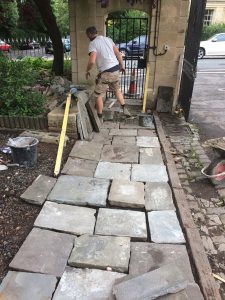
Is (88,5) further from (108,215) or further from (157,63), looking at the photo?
(108,215)

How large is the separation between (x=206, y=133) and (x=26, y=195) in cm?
473

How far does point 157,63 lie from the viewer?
765 cm

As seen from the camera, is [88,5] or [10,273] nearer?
[10,273]

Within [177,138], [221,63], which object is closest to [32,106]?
[177,138]

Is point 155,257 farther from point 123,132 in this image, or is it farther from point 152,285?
point 123,132

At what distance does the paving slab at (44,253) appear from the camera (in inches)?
118

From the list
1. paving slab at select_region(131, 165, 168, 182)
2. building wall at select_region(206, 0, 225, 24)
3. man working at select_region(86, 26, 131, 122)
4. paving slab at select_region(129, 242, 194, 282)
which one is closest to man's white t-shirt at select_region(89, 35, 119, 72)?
man working at select_region(86, 26, 131, 122)

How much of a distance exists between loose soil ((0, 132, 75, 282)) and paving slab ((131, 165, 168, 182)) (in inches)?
51.2

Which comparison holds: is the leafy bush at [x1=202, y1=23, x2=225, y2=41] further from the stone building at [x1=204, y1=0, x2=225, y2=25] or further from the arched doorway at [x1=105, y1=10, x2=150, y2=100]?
the arched doorway at [x1=105, y1=10, x2=150, y2=100]

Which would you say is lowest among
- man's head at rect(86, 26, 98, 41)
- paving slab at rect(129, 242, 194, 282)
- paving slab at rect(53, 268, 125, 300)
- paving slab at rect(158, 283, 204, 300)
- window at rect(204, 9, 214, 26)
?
paving slab at rect(53, 268, 125, 300)

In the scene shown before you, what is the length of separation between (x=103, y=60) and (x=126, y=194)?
353 cm

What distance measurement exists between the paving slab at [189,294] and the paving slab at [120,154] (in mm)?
2736

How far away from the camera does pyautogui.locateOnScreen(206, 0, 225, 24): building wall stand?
1158 inches

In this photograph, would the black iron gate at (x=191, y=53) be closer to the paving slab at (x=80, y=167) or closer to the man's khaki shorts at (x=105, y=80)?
the man's khaki shorts at (x=105, y=80)
